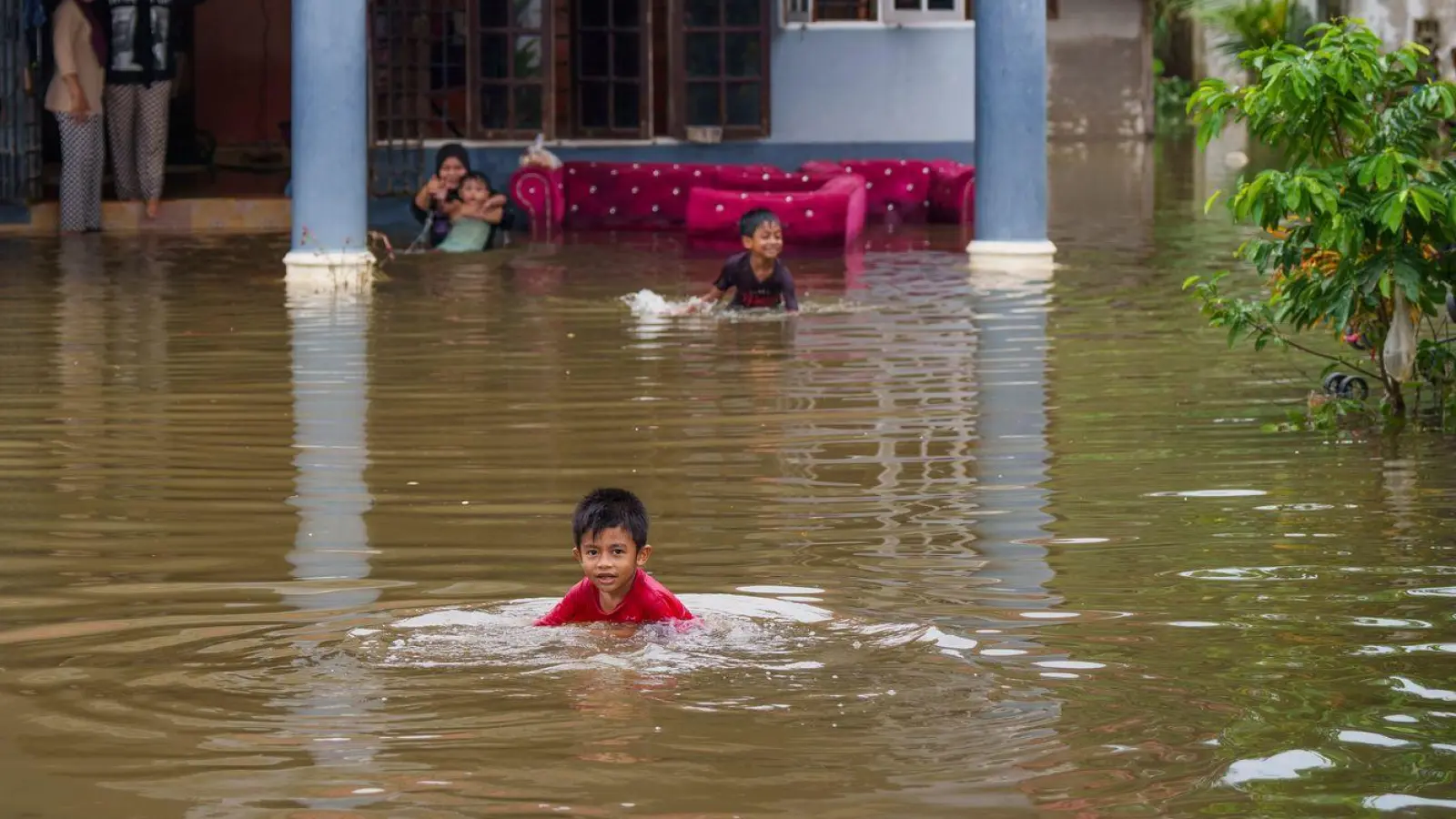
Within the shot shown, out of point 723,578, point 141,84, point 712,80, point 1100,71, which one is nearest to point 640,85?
point 712,80

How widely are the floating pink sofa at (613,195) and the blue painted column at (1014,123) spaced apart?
4023 mm

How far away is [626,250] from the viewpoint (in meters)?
18.4

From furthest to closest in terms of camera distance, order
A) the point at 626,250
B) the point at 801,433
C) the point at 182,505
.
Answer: the point at 626,250 < the point at 801,433 < the point at 182,505

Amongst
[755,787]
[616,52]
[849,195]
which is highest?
[616,52]

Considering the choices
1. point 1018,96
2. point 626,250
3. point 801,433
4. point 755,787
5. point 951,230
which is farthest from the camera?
point 951,230

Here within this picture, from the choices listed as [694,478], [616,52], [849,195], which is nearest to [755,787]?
[694,478]

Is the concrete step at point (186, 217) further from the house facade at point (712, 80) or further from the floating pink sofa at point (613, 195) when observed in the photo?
the floating pink sofa at point (613, 195)

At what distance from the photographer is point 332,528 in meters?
7.58

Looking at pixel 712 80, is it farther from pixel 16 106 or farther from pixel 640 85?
pixel 16 106

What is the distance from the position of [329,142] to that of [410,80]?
477 cm

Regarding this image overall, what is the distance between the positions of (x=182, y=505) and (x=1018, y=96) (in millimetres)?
10094

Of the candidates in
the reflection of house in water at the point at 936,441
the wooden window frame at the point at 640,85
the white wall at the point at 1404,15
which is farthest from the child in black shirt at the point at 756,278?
the white wall at the point at 1404,15

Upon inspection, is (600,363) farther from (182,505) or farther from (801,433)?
(182,505)

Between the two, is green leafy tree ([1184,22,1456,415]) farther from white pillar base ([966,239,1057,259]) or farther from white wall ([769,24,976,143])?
white wall ([769,24,976,143])
